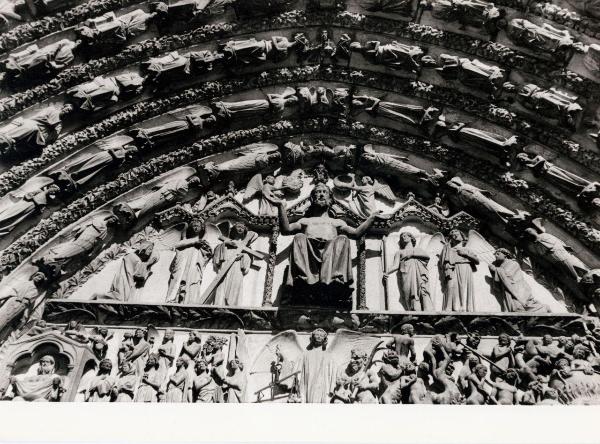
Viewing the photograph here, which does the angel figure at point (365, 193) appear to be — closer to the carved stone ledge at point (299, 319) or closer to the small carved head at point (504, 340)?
the carved stone ledge at point (299, 319)

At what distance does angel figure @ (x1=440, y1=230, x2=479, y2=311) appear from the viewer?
6398 mm

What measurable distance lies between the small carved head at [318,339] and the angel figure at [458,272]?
49.1 inches

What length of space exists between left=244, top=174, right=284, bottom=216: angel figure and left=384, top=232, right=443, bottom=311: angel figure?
1436mm

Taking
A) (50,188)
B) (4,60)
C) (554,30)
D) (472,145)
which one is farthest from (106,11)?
(554,30)

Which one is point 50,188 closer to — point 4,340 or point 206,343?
point 4,340

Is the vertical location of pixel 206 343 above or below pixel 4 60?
below

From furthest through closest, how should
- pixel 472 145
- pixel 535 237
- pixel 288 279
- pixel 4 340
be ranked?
pixel 472 145 < pixel 535 237 < pixel 288 279 < pixel 4 340

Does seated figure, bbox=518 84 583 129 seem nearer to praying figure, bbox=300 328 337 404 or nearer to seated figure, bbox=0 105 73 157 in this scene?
praying figure, bbox=300 328 337 404

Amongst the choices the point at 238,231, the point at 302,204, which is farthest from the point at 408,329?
the point at 238,231

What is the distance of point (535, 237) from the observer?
677cm

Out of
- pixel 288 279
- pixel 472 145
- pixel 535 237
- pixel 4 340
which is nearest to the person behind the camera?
pixel 4 340

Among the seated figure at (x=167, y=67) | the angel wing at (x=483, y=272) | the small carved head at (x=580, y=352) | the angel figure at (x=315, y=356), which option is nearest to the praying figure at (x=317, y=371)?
the angel figure at (x=315, y=356)

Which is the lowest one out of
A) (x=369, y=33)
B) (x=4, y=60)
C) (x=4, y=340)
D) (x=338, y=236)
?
(x=4, y=340)

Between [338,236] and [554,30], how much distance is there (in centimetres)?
310
